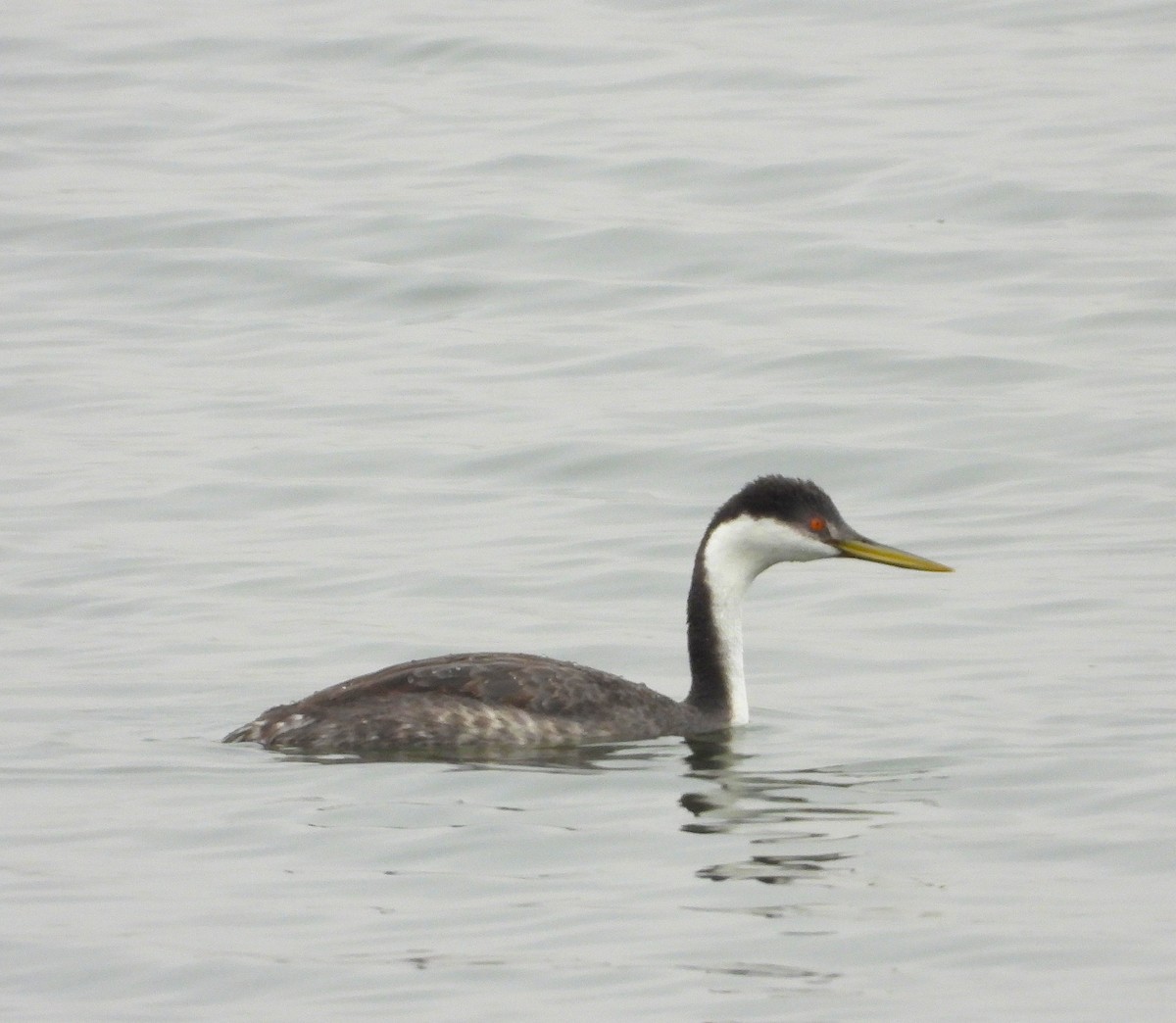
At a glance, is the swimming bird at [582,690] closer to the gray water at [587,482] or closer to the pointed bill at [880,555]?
the pointed bill at [880,555]

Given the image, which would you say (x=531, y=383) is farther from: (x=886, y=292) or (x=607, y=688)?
(x=607, y=688)

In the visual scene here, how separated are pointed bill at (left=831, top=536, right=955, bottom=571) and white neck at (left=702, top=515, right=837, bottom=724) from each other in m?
0.07

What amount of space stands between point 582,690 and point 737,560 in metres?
1.14

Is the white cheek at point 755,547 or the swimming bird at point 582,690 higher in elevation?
the white cheek at point 755,547

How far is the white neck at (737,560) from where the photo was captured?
36.8 feet

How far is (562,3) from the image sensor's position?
2931 cm

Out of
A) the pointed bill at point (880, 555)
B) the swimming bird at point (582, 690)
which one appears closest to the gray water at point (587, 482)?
the swimming bird at point (582, 690)

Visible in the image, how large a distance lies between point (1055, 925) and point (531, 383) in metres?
9.63

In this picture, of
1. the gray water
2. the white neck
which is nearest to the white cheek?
the white neck

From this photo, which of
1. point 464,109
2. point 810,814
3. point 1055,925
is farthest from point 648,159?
point 1055,925

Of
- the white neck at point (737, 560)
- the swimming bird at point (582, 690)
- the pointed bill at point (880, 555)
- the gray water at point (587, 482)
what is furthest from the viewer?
the pointed bill at point (880, 555)

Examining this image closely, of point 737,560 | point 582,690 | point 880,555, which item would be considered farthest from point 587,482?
point 582,690

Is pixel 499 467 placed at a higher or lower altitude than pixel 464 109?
lower

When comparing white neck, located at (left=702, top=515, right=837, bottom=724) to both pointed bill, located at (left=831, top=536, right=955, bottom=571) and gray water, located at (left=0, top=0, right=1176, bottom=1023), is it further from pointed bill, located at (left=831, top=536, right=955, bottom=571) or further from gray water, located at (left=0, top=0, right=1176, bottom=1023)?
gray water, located at (left=0, top=0, right=1176, bottom=1023)
